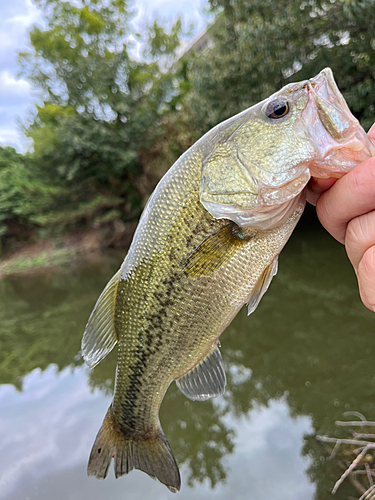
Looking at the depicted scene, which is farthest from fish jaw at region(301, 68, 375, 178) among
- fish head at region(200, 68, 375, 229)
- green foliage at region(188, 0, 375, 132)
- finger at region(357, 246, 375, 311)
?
green foliage at region(188, 0, 375, 132)

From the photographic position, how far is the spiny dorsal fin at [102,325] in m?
1.54

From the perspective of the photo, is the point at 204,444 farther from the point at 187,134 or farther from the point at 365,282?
the point at 187,134

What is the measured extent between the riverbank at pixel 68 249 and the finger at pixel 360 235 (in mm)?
13451

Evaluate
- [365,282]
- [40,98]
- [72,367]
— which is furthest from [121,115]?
[365,282]

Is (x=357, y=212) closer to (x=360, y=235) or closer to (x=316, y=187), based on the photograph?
(x=360, y=235)

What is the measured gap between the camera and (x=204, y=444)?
3.50 metres

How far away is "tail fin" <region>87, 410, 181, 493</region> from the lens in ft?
4.98

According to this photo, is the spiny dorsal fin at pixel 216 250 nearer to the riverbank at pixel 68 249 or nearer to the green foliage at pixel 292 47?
the green foliage at pixel 292 47

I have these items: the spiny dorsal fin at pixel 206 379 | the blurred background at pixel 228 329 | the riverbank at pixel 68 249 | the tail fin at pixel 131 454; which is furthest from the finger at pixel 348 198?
the riverbank at pixel 68 249

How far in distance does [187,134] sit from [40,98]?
10.4 metres

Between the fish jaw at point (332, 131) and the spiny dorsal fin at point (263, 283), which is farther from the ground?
the fish jaw at point (332, 131)

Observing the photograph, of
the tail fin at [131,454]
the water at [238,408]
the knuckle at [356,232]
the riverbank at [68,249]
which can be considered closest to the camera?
the knuckle at [356,232]

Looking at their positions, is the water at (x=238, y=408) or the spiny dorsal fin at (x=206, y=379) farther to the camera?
the water at (x=238, y=408)

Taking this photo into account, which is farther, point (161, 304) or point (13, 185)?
point (13, 185)
